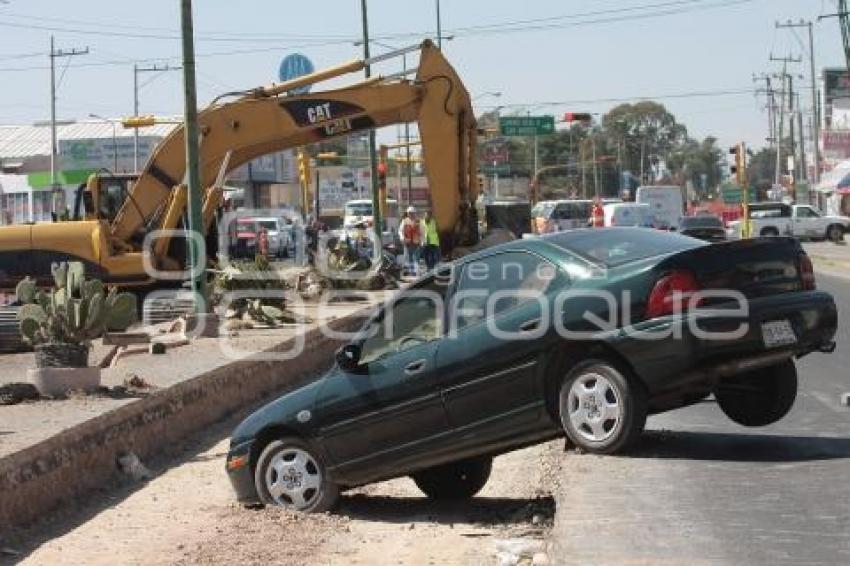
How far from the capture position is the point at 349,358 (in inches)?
342

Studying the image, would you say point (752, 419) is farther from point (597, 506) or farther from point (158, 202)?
point (158, 202)

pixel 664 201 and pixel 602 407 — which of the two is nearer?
pixel 602 407

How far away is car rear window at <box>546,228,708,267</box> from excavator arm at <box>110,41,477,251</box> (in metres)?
13.7

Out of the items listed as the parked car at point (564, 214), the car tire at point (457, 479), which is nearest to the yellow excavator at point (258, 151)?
the car tire at point (457, 479)

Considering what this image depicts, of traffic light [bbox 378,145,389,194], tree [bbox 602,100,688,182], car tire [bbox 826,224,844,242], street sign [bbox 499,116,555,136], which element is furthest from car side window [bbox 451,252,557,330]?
tree [bbox 602,100,688,182]

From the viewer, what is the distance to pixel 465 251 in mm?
22562

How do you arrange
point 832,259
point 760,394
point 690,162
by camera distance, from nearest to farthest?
point 760,394
point 832,259
point 690,162

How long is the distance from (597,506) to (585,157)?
160 meters

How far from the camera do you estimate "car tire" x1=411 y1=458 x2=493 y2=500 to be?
928 cm

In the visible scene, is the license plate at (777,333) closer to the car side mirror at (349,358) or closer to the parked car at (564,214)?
the car side mirror at (349,358)

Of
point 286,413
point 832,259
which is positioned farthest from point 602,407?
point 832,259

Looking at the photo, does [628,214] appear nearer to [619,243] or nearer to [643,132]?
[619,243]

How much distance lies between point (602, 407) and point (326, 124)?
1591 cm

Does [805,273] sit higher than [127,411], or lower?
higher
